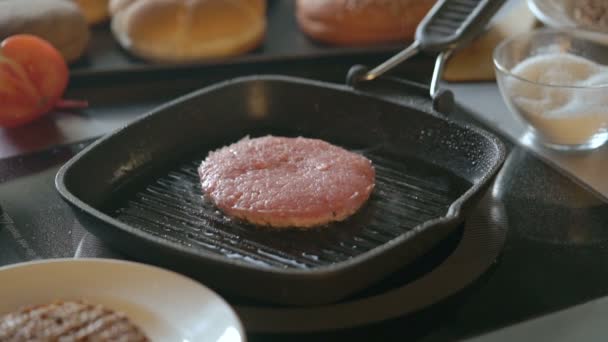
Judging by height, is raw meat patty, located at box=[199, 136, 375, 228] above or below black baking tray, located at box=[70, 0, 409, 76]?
above

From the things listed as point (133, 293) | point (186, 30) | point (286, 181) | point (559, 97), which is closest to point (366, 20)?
point (186, 30)

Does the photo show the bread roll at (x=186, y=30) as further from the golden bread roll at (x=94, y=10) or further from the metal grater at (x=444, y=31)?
the metal grater at (x=444, y=31)

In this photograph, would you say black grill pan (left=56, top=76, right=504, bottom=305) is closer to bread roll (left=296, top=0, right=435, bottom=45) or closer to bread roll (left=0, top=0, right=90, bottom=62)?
bread roll (left=296, top=0, right=435, bottom=45)

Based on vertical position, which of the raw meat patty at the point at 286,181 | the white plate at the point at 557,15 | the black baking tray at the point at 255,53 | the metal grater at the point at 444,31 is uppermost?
the metal grater at the point at 444,31

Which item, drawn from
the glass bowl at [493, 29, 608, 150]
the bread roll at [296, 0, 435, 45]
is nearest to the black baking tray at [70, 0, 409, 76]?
the bread roll at [296, 0, 435, 45]

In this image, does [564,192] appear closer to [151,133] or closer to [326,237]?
[326,237]

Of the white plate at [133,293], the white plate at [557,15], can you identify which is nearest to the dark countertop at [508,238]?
the white plate at [133,293]

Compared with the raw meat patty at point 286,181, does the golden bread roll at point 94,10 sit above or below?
above
